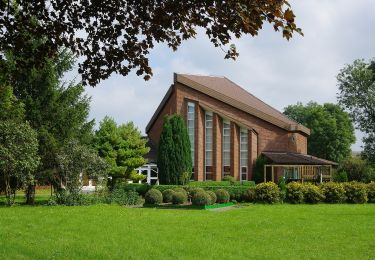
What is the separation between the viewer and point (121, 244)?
10.3 metres

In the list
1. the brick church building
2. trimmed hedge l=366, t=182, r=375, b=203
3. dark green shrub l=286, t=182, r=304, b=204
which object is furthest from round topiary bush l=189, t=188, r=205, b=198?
the brick church building

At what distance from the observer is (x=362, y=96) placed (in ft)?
158

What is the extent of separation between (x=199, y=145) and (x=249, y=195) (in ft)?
42.0

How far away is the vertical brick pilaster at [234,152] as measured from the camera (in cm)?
3856

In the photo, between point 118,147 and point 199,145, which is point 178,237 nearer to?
point 118,147

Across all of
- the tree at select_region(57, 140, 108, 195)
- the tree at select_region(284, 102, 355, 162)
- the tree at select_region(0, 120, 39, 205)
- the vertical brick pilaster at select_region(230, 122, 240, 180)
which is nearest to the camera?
the tree at select_region(0, 120, 39, 205)

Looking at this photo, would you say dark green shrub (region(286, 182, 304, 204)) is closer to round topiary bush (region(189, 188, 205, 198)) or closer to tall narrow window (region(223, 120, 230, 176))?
round topiary bush (region(189, 188, 205, 198))

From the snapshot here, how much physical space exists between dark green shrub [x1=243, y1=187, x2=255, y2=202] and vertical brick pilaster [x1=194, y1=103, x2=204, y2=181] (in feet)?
39.1

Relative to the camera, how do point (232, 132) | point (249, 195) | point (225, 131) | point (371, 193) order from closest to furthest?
point (249, 195)
point (371, 193)
point (232, 132)
point (225, 131)

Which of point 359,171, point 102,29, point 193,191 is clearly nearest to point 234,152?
point 193,191

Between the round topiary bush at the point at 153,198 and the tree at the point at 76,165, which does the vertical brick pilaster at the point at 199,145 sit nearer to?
the round topiary bush at the point at 153,198

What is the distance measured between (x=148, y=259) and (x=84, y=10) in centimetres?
448

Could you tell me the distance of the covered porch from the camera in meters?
35.1

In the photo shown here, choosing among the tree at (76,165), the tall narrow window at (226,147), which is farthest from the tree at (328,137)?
the tree at (76,165)
